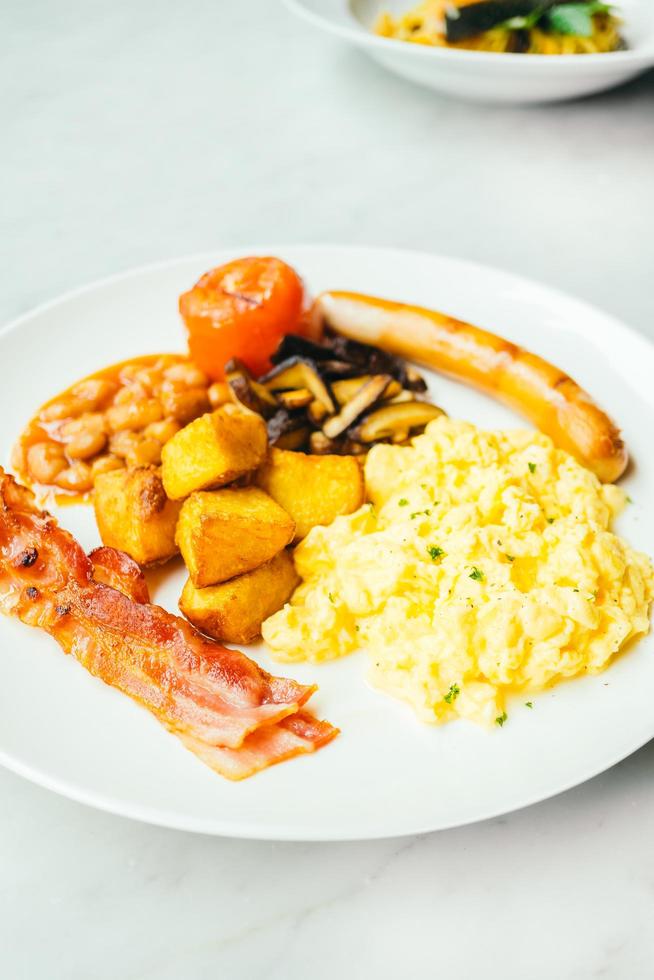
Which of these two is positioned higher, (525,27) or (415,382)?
(525,27)

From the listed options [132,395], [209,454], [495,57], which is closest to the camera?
[209,454]

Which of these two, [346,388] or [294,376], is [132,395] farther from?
[346,388]

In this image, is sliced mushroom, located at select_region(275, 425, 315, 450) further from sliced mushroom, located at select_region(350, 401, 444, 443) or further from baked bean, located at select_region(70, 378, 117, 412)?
baked bean, located at select_region(70, 378, 117, 412)

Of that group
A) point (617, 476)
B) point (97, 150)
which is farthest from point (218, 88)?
point (617, 476)

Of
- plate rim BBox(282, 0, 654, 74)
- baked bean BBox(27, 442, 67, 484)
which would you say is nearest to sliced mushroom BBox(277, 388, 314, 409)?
baked bean BBox(27, 442, 67, 484)

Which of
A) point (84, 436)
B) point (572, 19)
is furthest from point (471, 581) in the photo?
point (572, 19)
